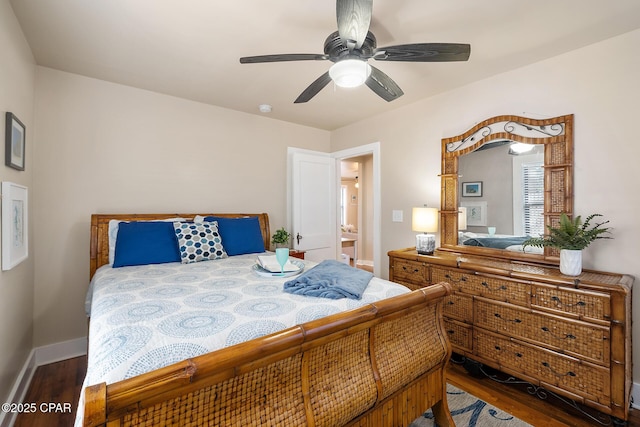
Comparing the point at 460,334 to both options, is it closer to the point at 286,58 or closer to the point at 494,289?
the point at 494,289

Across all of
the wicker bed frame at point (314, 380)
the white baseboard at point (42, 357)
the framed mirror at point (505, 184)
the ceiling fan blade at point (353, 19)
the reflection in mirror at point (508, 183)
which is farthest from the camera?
the reflection in mirror at point (508, 183)

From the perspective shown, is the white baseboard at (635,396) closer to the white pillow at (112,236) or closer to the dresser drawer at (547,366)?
the dresser drawer at (547,366)

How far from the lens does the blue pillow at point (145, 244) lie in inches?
93.3

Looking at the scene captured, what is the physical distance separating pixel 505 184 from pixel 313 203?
2.29m

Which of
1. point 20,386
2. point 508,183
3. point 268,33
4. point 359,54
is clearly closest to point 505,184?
point 508,183

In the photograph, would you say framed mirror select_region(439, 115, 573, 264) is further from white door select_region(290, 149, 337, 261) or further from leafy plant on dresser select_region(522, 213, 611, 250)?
white door select_region(290, 149, 337, 261)

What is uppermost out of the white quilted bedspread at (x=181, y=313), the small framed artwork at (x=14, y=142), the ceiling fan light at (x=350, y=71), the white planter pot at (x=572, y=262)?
the ceiling fan light at (x=350, y=71)

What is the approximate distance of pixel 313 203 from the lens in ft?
13.4

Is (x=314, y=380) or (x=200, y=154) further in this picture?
(x=200, y=154)

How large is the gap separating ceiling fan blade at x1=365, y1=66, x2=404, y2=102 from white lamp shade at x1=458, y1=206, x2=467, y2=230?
133 centimetres

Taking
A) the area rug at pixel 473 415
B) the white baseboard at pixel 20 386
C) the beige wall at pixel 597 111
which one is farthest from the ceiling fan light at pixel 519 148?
the white baseboard at pixel 20 386

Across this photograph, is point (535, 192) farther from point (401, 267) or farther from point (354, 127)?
point (354, 127)

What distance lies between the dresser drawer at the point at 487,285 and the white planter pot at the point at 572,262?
0.26m

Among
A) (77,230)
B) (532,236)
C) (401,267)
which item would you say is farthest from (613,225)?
(77,230)
